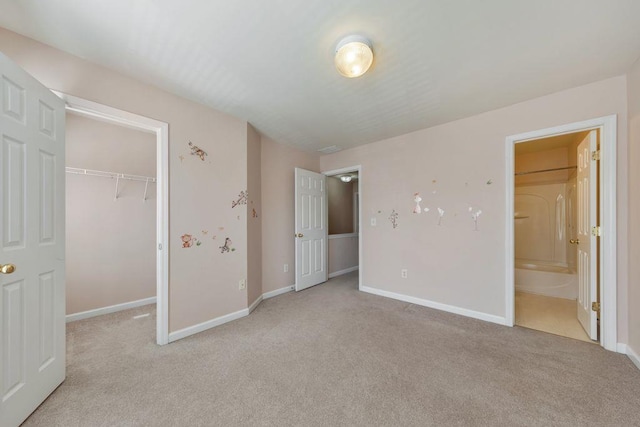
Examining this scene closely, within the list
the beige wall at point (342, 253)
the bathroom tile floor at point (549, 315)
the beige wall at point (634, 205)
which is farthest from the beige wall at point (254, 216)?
the beige wall at point (634, 205)

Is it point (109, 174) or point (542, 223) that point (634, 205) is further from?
point (109, 174)

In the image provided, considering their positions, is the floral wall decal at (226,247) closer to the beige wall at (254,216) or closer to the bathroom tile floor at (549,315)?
the beige wall at (254,216)

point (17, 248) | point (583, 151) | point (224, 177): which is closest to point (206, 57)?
point (224, 177)

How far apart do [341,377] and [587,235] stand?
273cm

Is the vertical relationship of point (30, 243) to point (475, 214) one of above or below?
below

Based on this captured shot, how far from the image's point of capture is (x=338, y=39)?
154cm

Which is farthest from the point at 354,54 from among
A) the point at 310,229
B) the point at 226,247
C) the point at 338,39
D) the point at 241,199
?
the point at 310,229

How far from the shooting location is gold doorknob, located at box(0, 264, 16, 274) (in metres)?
1.19

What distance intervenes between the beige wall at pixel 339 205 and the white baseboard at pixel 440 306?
196cm

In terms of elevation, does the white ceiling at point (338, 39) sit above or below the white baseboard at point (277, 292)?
above

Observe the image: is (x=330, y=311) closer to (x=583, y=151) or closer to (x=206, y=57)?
(x=206, y=57)

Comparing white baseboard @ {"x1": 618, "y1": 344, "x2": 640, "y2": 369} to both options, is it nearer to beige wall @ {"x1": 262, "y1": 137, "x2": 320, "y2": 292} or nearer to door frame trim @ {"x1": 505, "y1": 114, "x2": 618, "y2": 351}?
door frame trim @ {"x1": 505, "y1": 114, "x2": 618, "y2": 351}

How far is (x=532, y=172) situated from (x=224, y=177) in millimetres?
4883

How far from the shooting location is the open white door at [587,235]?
214 centimetres
